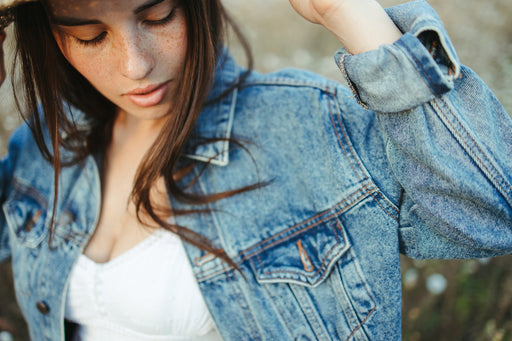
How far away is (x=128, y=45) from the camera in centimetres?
94

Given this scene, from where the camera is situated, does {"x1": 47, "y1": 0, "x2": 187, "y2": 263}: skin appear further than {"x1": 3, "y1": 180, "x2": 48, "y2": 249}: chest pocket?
No

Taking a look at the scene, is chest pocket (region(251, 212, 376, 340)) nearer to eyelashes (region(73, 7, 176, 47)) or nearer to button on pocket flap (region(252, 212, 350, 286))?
button on pocket flap (region(252, 212, 350, 286))

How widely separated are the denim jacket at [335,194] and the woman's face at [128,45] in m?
0.29

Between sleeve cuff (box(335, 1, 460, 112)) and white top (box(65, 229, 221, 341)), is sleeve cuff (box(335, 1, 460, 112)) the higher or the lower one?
the higher one

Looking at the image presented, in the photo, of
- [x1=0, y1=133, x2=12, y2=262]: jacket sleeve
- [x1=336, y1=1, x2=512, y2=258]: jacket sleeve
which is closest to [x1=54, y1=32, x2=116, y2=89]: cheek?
[x1=336, y1=1, x2=512, y2=258]: jacket sleeve

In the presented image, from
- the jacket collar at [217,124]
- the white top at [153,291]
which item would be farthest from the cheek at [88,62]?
the white top at [153,291]

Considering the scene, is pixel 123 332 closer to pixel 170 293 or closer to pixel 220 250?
pixel 170 293

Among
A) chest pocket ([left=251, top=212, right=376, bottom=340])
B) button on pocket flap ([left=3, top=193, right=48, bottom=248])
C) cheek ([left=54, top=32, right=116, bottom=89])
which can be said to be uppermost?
cheek ([left=54, top=32, right=116, bottom=89])

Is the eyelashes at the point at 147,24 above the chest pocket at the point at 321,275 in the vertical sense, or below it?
above

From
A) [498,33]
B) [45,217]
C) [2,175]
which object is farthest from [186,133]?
[498,33]

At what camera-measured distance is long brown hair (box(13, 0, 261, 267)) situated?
41.6 inches

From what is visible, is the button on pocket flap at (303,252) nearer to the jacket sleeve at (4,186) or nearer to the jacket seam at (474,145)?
the jacket seam at (474,145)

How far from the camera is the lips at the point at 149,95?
3.55ft

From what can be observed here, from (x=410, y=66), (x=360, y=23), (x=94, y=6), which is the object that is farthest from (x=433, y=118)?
(x=94, y=6)
